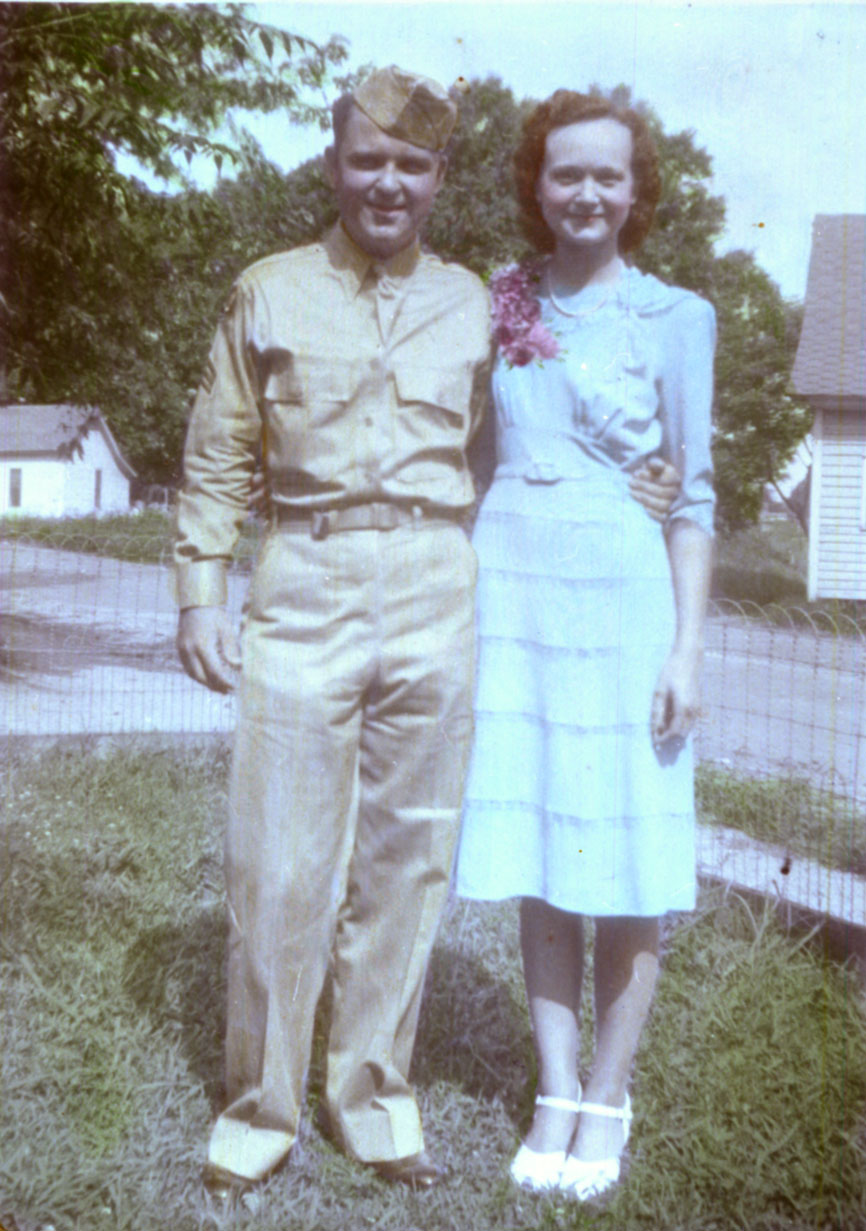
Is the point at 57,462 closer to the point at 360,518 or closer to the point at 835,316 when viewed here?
the point at 360,518

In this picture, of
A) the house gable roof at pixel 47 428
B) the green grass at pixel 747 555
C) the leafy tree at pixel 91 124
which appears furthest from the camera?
the house gable roof at pixel 47 428

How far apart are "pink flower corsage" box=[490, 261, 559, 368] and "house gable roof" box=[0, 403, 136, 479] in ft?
2.91

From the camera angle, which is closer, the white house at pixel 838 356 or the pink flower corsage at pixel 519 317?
the pink flower corsage at pixel 519 317

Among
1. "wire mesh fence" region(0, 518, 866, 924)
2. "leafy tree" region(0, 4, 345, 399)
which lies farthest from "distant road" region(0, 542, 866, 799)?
"leafy tree" region(0, 4, 345, 399)

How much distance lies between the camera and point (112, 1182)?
2.64 metres

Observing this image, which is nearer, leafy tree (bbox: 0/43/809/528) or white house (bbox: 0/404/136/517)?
leafy tree (bbox: 0/43/809/528)

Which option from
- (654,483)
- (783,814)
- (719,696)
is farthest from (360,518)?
(783,814)

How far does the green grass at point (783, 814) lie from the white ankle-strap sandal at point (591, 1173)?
0.69 metres

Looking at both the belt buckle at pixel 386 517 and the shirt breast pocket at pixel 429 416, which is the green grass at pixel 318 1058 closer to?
the belt buckle at pixel 386 517

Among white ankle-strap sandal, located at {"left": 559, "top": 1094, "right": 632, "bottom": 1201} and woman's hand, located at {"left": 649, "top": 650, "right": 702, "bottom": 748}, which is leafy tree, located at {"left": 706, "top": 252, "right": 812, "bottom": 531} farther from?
white ankle-strap sandal, located at {"left": 559, "top": 1094, "right": 632, "bottom": 1201}

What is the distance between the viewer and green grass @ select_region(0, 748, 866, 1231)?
260 centimetres

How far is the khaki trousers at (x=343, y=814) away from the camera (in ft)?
7.95

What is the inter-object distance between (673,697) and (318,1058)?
109 centimetres

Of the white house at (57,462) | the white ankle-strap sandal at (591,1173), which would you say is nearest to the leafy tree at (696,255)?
the white house at (57,462)
